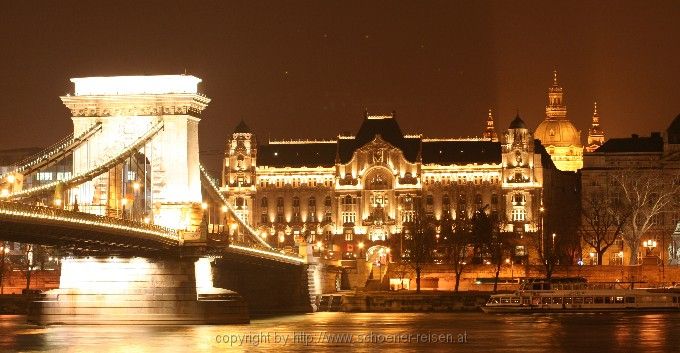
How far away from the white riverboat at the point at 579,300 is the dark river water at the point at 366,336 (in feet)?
26.6

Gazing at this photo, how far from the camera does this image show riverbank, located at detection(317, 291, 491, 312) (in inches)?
4946

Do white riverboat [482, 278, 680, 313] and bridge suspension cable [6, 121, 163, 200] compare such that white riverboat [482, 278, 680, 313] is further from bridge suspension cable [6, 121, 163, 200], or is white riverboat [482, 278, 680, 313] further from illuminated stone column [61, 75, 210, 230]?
bridge suspension cable [6, 121, 163, 200]

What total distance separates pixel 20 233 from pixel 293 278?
54884mm

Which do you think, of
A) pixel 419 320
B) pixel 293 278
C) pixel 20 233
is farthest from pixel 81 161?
pixel 293 278

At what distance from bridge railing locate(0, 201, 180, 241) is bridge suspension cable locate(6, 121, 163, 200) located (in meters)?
2.25

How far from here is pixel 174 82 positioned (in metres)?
91.2

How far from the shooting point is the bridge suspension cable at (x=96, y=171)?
247ft

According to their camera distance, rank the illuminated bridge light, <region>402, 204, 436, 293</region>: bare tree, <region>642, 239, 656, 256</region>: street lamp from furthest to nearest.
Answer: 1. <region>642, 239, 656, 256</region>: street lamp
2. <region>402, 204, 436, 293</region>: bare tree
3. the illuminated bridge light

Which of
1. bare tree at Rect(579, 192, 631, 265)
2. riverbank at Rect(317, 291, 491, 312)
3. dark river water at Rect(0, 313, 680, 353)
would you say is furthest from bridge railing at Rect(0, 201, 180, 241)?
bare tree at Rect(579, 192, 631, 265)

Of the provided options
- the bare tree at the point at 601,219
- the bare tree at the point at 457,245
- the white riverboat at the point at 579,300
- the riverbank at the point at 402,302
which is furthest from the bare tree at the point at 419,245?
the white riverboat at the point at 579,300

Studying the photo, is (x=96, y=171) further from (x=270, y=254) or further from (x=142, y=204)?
(x=270, y=254)

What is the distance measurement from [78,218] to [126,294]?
54.3 feet

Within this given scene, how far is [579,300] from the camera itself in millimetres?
115250

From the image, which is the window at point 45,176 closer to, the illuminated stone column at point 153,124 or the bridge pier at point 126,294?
the illuminated stone column at point 153,124
